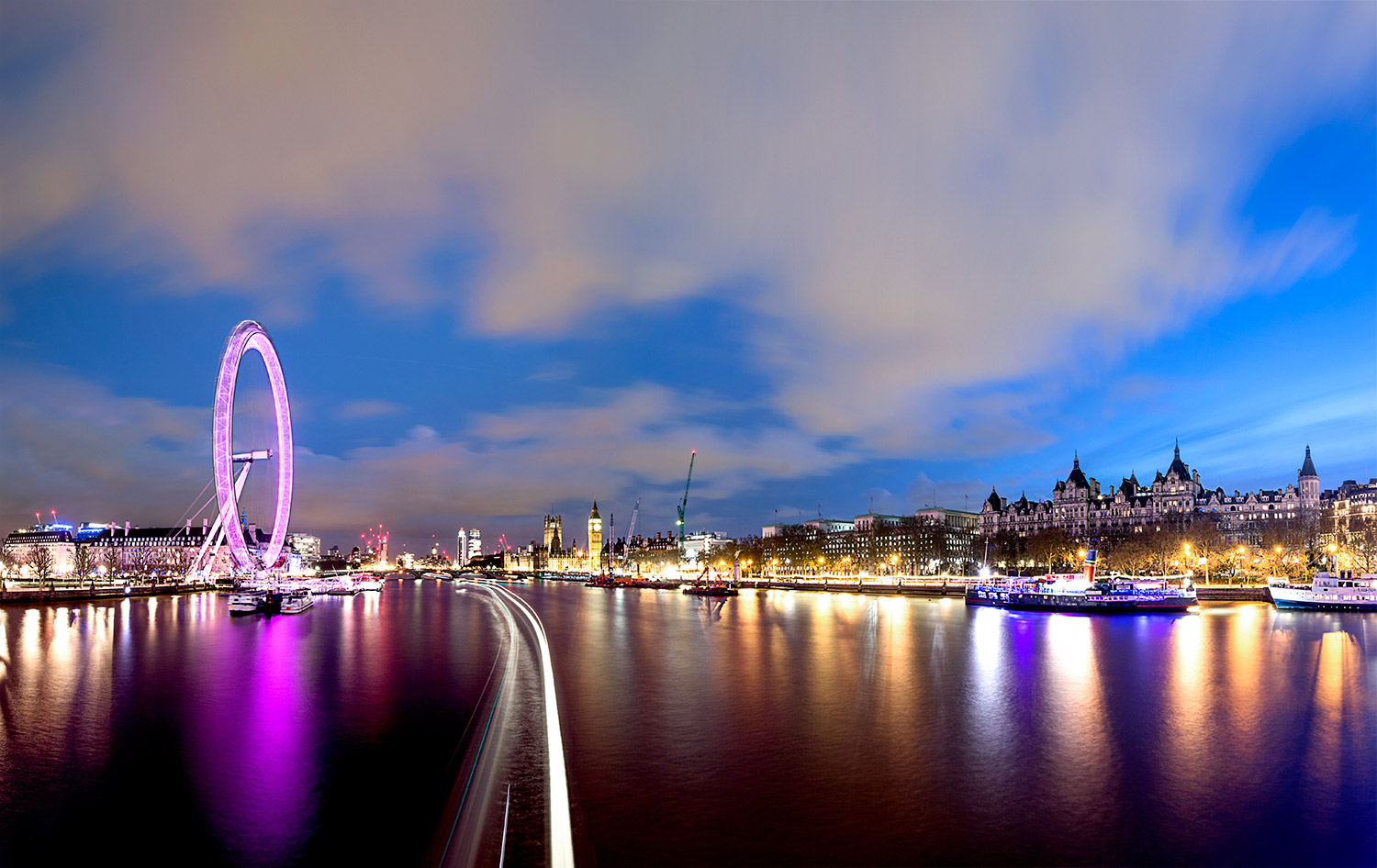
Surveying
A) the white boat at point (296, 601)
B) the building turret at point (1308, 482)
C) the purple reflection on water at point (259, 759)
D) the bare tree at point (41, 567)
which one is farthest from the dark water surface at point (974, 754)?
the building turret at point (1308, 482)

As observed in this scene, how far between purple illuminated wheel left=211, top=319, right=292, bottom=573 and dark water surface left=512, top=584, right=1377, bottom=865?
49.3m

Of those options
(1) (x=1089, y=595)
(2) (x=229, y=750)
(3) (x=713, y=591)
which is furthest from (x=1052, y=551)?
(2) (x=229, y=750)

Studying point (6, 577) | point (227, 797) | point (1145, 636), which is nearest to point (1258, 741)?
point (227, 797)

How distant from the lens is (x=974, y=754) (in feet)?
71.1

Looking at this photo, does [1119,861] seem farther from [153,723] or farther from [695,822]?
[153,723]

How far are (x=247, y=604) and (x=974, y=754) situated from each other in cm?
7404

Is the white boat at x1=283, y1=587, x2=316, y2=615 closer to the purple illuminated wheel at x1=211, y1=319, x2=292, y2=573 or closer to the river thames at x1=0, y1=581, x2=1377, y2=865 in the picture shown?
the purple illuminated wheel at x1=211, y1=319, x2=292, y2=573

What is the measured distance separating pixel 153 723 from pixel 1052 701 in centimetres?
3171

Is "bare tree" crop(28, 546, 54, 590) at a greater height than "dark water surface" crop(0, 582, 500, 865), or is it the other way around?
"dark water surface" crop(0, 582, 500, 865)

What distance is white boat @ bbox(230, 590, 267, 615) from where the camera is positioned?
74312 millimetres

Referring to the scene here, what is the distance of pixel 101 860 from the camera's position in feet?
47.6

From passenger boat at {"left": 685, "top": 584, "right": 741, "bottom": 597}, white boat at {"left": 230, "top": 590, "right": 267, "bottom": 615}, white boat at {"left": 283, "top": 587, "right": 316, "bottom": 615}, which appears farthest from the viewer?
passenger boat at {"left": 685, "top": 584, "right": 741, "bottom": 597}

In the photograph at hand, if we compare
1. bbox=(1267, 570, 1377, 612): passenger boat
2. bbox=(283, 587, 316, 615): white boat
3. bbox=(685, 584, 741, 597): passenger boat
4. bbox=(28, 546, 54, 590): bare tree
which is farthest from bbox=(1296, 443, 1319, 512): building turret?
bbox=(28, 546, 54, 590): bare tree

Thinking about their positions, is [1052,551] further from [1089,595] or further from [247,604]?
[247,604]
